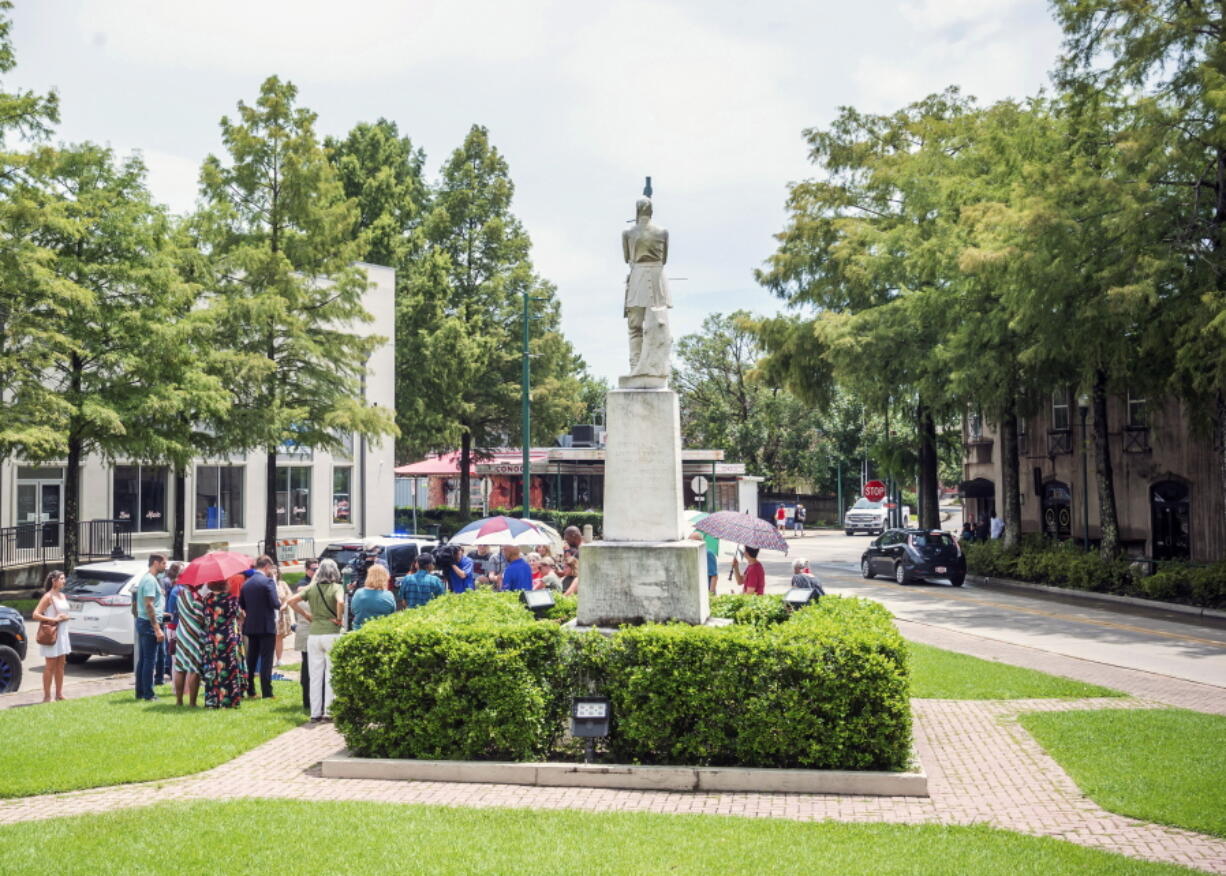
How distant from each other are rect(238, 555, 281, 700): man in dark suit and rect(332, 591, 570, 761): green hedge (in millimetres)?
2976

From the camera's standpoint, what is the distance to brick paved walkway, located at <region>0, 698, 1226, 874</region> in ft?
23.1

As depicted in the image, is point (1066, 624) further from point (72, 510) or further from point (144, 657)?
point (72, 510)

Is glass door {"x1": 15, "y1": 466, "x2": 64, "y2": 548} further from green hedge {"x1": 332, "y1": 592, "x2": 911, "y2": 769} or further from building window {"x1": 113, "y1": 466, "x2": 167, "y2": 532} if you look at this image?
green hedge {"x1": 332, "y1": 592, "x2": 911, "y2": 769}

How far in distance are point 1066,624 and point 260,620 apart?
1503cm

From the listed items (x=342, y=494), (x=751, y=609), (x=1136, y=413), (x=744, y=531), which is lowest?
(x=751, y=609)

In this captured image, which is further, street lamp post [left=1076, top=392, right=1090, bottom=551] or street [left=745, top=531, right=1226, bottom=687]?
street lamp post [left=1076, top=392, right=1090, bottom=551]

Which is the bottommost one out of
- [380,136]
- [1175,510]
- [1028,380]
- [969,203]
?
[1175,510]

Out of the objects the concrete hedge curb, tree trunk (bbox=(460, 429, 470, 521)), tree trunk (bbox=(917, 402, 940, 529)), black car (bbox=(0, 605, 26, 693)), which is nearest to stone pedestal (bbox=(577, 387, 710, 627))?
the concrete hedge curb

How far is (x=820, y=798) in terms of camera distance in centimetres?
800

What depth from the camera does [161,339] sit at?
70.8 ft

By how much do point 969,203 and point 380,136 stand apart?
2626 cm

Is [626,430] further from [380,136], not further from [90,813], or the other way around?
[380,136]

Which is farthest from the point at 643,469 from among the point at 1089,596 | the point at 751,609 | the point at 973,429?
the point at 973,429

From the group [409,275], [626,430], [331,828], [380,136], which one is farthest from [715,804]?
[380,136]
